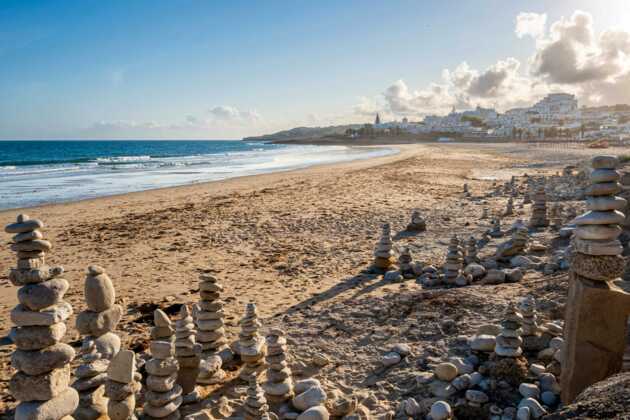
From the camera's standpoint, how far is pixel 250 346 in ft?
16.3

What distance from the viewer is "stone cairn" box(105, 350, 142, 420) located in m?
3.46

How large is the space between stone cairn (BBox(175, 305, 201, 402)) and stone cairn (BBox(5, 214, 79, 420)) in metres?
1.42

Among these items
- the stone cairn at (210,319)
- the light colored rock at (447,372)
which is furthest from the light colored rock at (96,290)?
the light colored rock at (447,372)

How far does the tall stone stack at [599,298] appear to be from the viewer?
11.2ft

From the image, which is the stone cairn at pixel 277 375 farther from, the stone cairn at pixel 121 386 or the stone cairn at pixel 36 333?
the stone cairn at pixel 36 333

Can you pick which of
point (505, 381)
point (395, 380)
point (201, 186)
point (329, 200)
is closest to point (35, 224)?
point (395, 380)

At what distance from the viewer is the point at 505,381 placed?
410 cm

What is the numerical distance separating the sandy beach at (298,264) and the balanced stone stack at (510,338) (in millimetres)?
854

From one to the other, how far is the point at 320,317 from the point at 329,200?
11611 mm

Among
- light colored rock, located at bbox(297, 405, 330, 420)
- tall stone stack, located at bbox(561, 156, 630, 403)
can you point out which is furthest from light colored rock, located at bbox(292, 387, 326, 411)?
tall stone stack, located at bbox(561, 156, 630, 403)

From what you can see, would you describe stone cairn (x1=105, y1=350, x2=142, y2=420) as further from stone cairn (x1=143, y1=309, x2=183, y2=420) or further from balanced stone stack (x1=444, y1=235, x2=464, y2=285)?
balanced stone stack (x1=444, y1=235, x2=464, y2=285)

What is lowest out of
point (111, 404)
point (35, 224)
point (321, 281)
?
point (321, 281)

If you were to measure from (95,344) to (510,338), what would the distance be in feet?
13.8

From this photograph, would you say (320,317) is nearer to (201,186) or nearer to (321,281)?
(321,281)
